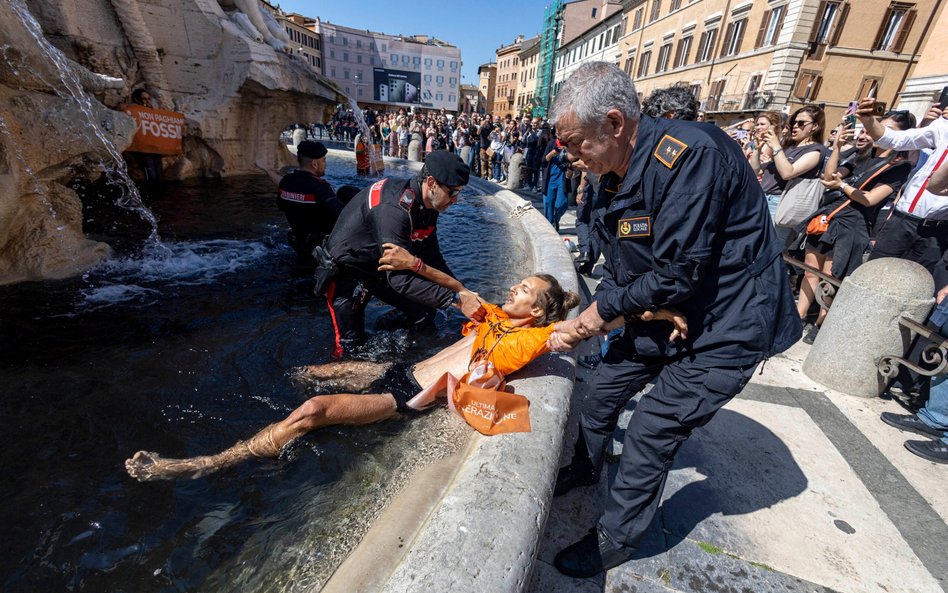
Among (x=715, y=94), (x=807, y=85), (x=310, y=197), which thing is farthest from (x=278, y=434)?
(x=715, y=94)

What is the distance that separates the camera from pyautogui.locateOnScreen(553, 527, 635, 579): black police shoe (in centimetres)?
192

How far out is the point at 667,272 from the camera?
1.65 metres

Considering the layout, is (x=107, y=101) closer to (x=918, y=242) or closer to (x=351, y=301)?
(x=351, y=301)

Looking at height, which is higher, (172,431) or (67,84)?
(67,84)

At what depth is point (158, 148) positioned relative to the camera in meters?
8.17

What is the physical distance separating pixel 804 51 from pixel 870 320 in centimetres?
3069

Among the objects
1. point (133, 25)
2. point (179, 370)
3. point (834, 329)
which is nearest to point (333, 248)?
point (179, 370)

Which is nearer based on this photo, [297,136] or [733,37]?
[297,136]

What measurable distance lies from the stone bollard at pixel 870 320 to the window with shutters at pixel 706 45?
118 feet

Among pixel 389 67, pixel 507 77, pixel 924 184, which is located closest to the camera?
pixel 924 184

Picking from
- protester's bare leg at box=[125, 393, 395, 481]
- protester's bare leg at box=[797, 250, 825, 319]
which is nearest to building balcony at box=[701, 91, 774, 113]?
protester's bare leg at box=[797, 250, 825, 319]

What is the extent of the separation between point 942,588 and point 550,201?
7.07 m

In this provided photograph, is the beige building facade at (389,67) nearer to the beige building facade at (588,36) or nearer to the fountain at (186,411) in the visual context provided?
the beige building facade at (588,36)

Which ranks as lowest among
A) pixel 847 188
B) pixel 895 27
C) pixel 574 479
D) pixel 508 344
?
pixel 574 479
